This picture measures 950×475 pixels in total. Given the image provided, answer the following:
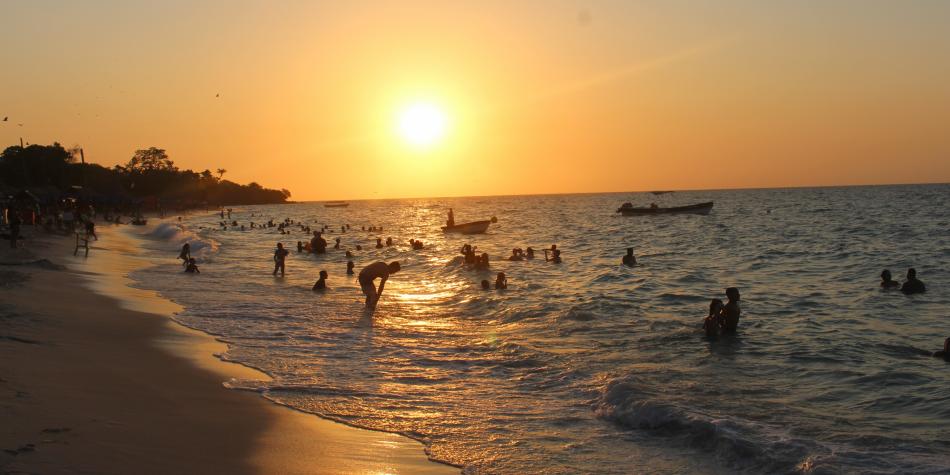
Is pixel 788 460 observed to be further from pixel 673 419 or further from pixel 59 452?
pixel 59 452

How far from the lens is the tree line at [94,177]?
8544 cm

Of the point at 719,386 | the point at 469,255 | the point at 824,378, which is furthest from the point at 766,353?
the point at 469,255

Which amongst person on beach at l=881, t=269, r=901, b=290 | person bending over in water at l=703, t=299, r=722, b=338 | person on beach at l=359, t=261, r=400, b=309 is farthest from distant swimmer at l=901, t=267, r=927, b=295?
person on beach at l=359, t=261, r=400, b=309

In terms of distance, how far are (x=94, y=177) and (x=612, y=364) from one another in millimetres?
124782

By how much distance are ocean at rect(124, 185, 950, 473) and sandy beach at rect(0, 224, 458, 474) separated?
0.64 metres

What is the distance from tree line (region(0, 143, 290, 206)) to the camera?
85438 millimetres

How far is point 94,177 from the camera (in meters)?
120

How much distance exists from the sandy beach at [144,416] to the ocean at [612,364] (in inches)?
25.3

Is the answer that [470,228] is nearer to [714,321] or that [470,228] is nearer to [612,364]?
[714,321]

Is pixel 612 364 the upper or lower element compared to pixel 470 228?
lower

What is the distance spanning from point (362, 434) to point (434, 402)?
1.80m

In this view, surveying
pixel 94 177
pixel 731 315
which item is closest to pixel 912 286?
pixel 731 315

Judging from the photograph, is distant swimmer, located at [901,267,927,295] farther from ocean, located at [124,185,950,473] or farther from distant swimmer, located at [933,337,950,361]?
distant swimmer, located at [933,337,950,361]

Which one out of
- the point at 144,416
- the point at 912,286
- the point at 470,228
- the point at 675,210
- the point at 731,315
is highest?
the point at 675,210
